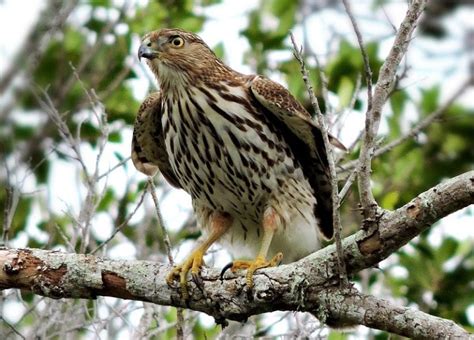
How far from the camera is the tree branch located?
3.78 metres

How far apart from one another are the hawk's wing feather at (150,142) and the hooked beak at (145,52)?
35 centimetres

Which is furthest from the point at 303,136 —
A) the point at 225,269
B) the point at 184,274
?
the point at 184,274

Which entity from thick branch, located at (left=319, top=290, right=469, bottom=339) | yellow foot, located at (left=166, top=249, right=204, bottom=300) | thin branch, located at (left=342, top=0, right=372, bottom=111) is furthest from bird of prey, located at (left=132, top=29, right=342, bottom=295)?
thin branch, located at (left=342, top=0, right=372, bottom=111)

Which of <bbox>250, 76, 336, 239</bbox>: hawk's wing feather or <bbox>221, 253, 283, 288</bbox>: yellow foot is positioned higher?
<bbox>250, 76, 336, 239</bbox>: hawk's wing feather

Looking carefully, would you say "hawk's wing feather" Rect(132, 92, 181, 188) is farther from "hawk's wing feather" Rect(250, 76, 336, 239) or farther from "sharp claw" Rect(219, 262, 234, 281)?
"sharp claw" Rect(219, 262, 234, 281)

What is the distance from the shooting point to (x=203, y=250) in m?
5.16

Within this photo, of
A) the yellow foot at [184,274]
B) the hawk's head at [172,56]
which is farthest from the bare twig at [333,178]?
the hawk's head at [172,56]

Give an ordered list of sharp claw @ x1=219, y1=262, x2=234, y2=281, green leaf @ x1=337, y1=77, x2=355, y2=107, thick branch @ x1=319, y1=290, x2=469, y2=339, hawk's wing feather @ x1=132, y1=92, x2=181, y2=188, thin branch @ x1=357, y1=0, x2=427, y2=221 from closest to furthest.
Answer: thick branch @ x1=319, y1=290, x2=469, y2=339
thin branch @ x1=357, y1=0, x2=427, y2=221
sharp claw @ x1=219, y1=262, x2=234, y2=281
hawk's wing feather @ x1=132, y1=92, x2=181, y2=188
green leaf @ x1=337, y1=77, x2=355, y2=107

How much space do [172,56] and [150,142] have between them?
1.97ft

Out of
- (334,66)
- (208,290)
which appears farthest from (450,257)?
(208,290)

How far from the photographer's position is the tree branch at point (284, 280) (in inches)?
149

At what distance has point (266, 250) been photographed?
5.21 m

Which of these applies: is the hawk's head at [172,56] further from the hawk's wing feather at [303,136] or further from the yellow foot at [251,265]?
the yellow foot at [251,265]

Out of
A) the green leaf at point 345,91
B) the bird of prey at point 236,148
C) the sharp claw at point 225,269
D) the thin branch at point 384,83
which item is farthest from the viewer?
the green leaf at point 345,91
